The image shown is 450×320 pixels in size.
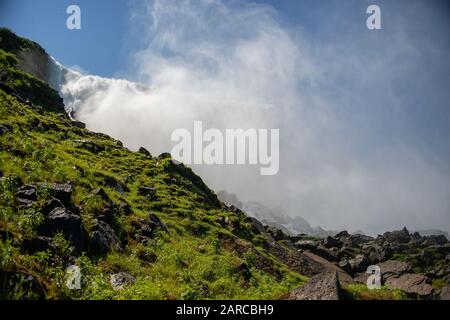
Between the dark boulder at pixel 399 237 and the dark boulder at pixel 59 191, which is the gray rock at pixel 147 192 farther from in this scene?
the dark boulder at pixel 399 237

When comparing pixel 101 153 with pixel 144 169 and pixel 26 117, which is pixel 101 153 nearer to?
pixel 144 169

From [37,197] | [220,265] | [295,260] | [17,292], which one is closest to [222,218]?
[295,260]

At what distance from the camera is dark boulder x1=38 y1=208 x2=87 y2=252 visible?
16812 mm

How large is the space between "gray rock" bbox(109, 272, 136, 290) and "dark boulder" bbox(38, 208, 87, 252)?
2.31 meters

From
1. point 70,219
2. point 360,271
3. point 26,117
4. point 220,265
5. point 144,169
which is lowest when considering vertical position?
point 360,271

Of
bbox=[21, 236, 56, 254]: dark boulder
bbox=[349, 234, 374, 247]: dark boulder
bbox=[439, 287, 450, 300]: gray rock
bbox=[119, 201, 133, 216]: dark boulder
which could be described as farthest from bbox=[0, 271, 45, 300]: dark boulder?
bbox=[349, 234, 374, 247]: dark boulder

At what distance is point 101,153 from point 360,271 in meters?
50.2

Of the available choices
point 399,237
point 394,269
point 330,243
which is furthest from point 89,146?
point 399,237

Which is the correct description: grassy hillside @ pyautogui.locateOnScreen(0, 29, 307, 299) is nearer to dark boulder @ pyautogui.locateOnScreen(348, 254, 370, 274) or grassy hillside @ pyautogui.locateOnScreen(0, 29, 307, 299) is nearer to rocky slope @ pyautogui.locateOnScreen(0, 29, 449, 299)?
rocky slope @ pyautogui.locateOnScreen(0, 29, 449, 299)

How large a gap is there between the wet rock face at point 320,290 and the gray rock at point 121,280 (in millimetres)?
7159

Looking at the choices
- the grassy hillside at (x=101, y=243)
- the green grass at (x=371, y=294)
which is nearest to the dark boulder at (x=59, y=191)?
the grassy hillside at (x=101, y=243)

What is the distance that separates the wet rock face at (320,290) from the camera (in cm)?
1246

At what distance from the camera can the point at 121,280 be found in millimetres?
16688
